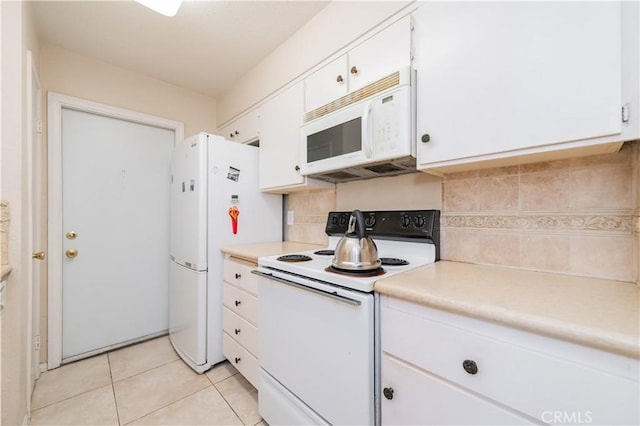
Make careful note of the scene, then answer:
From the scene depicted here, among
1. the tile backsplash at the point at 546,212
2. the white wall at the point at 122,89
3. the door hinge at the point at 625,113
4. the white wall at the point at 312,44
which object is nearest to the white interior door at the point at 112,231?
the white wall at the point at 122,89

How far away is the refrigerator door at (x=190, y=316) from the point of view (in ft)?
6.20

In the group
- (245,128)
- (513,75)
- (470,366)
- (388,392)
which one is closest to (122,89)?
(245,128)

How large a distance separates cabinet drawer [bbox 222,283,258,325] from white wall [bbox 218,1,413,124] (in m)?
1.55

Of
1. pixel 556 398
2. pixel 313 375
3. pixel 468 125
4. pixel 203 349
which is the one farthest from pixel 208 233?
pixel 556 398

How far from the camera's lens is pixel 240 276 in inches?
68.8

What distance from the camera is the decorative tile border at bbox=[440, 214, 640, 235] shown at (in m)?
0.95

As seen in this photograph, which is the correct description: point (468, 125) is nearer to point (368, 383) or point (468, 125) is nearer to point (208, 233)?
point (368, 383)

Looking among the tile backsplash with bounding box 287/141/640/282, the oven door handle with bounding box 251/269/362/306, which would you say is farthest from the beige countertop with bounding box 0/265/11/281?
the tile backsplash with bounding box 287/141/640/282

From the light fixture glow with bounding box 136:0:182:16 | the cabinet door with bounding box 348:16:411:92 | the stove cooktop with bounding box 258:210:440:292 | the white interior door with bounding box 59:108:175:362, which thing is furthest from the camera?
the white interior door with bounding box 59:108:175:362

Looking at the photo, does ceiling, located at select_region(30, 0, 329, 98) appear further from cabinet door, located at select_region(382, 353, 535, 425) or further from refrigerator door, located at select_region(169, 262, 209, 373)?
cabinet door, located at select_region(382, 353, 535, 425)

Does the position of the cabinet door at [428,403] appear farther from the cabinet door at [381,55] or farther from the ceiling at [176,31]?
the ceiling at [176,31]

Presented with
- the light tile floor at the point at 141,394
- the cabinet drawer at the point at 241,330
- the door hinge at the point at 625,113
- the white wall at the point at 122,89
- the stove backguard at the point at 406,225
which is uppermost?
the white wall at the point at 122,89

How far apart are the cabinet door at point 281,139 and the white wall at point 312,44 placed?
0.55 ft

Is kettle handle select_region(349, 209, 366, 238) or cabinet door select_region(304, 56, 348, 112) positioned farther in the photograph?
cabinet door select_region(304, 56, 348, 112)
